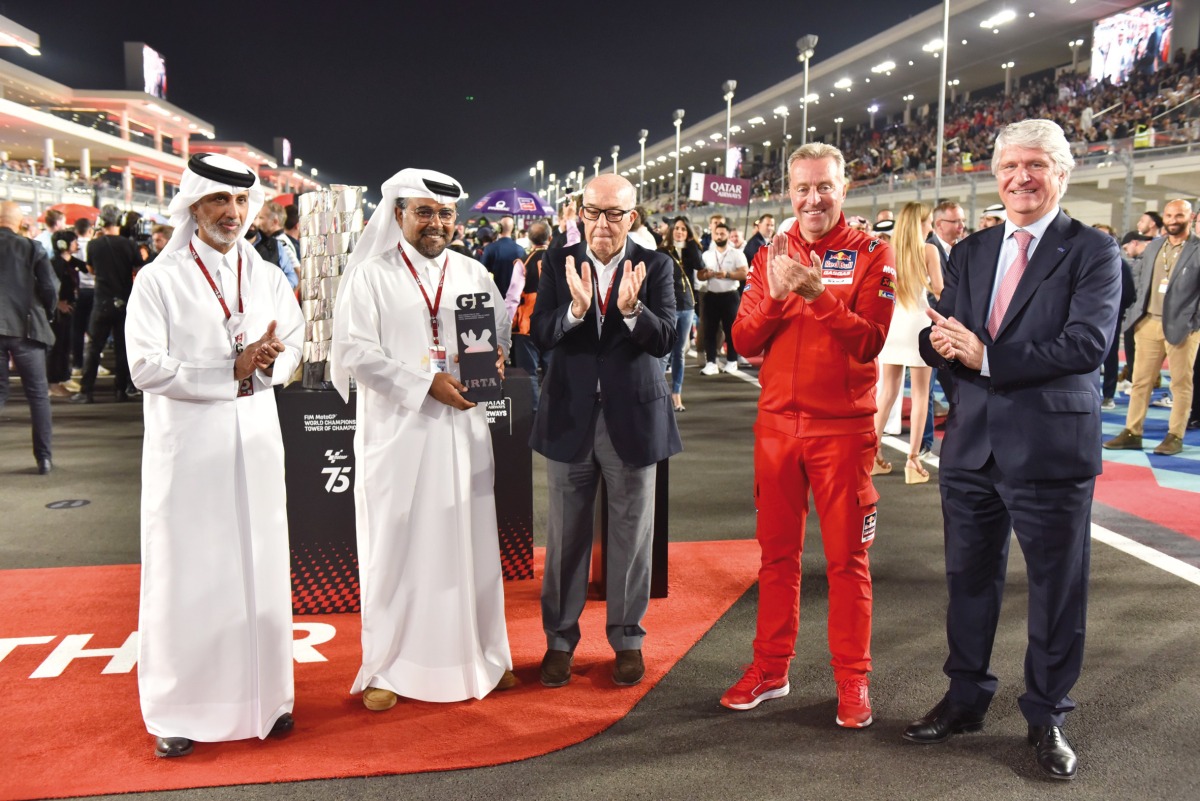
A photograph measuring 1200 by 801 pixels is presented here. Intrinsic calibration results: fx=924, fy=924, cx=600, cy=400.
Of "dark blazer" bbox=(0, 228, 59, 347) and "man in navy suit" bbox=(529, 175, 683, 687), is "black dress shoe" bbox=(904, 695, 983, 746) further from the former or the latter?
"dark blazer" bbox=(0, 228, 59, 347)

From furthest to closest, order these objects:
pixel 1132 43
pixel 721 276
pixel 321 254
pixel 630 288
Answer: pixel 1132 43 < pixel 721 276 < pixel 321 254 < pixel 630 288

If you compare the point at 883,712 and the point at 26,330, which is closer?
the point at 883,712

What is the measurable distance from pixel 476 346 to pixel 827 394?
4.28ft

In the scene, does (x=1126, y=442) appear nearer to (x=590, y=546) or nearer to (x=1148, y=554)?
(x=1148, y=554)

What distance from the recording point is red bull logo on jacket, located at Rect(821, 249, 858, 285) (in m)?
3.32

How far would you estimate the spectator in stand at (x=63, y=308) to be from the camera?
38.0 ft

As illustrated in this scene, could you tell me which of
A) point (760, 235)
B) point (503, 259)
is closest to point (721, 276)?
point (760, 235)

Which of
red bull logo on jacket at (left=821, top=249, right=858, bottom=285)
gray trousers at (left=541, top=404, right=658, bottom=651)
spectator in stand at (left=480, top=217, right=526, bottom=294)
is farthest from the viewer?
spectator in stand at (left=480, top=217, right=526, bottom=294)

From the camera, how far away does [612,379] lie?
367 centimetres

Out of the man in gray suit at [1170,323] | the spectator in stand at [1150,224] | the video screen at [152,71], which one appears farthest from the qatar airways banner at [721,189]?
the video screen at [152,71]

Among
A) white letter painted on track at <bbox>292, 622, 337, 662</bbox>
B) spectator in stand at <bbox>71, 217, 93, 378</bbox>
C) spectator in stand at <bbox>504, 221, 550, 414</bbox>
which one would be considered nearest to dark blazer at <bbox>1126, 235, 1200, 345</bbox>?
spectator in stand at <bbox>504, 221, 550, 414</bbox>

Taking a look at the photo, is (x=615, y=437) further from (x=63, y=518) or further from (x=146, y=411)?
(x=63, y=518)

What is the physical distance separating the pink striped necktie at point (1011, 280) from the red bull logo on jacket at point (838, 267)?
0.49m

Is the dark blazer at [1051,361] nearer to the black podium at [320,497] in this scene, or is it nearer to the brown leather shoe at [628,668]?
the brown leather shoe at [628,668]
